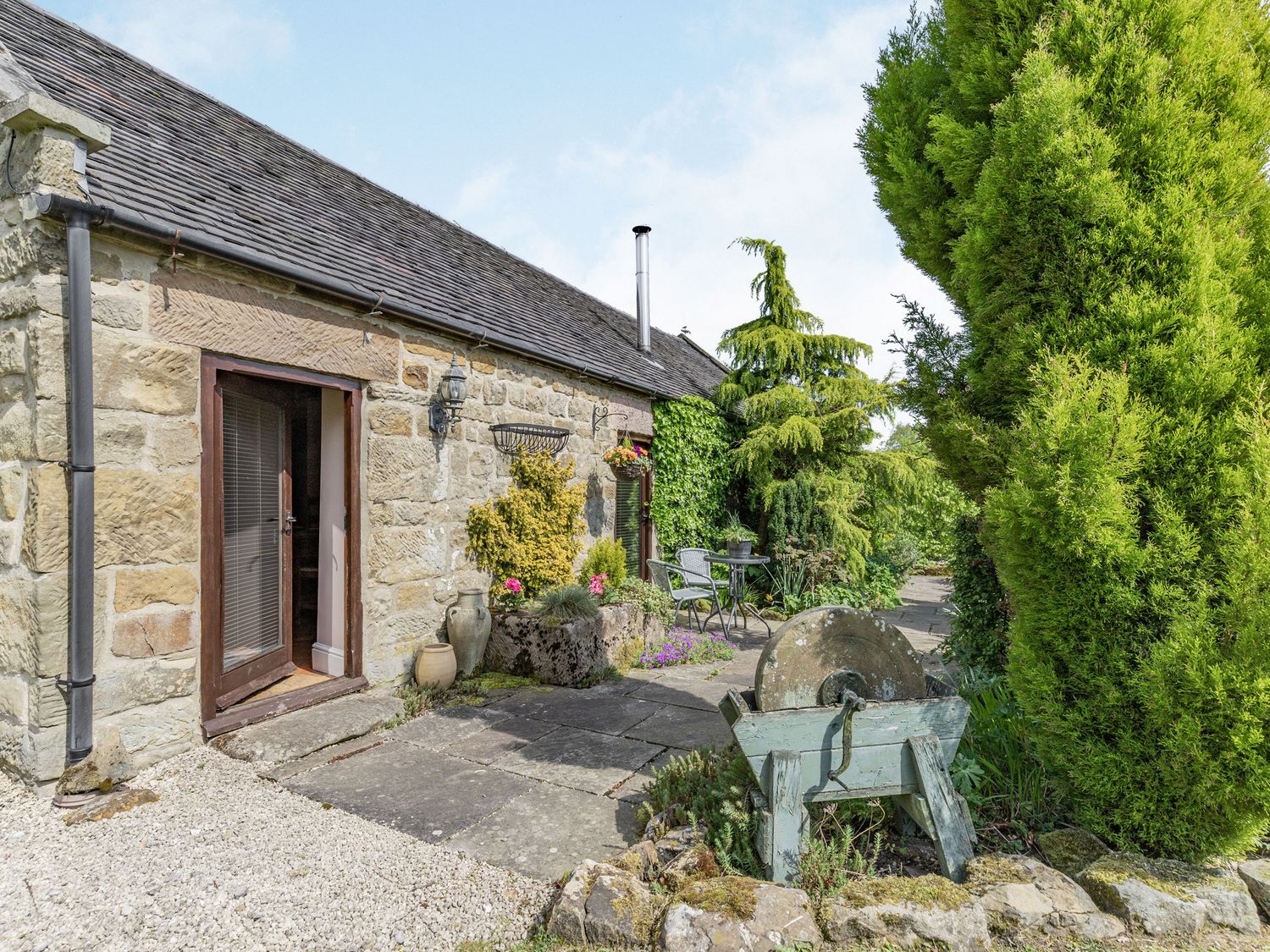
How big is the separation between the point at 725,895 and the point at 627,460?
5.68 m

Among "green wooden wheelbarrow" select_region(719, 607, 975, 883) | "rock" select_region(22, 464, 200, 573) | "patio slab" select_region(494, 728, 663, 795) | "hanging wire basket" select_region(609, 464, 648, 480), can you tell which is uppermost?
"hanging wire basket" select_region(609, 464, 648, 480)

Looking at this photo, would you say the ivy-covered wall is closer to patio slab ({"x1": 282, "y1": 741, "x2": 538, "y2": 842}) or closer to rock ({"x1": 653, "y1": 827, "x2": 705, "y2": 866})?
patio slab ({"x1": 282, "y1": 741, "x2": 538, "y2": 842})

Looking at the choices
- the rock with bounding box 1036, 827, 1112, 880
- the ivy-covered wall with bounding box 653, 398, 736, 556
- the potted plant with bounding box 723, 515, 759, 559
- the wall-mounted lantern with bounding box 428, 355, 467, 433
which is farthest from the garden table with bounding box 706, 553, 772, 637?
the rock with bounding box 1036, 827, 1112, 880

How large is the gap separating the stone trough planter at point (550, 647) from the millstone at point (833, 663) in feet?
9.41

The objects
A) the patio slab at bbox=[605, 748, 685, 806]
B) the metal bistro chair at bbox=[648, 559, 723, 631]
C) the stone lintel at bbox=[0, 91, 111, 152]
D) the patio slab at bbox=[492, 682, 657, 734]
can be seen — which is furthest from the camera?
the metal bistro chair at bbox=[648, 559, 723, 631]

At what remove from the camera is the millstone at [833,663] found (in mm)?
2396

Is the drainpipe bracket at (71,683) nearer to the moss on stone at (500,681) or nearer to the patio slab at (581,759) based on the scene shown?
the patio slab at (581,759)

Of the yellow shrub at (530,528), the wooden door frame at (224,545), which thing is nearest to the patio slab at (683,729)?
the yellow shrub at (530,528)

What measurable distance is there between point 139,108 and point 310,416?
2773mm

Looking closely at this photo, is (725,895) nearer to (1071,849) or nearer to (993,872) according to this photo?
(993,872)

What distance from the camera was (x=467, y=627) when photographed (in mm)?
5012

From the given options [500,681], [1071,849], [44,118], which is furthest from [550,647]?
[44,118]

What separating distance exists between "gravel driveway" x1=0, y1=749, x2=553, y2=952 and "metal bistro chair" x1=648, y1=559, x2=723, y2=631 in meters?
4.22

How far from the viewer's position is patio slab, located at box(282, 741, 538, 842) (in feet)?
9.41
